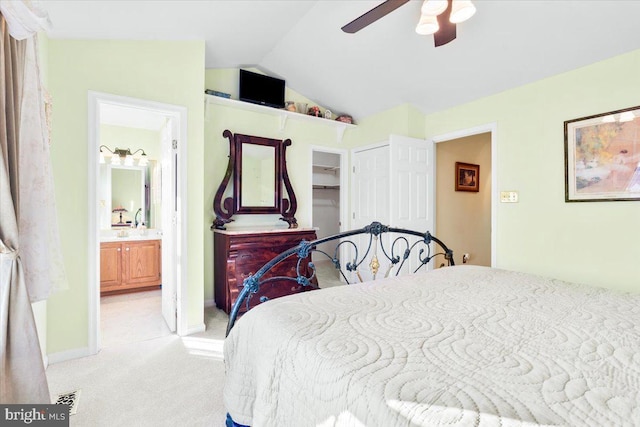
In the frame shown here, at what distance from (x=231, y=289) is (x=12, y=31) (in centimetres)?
251

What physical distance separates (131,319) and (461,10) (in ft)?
12.9

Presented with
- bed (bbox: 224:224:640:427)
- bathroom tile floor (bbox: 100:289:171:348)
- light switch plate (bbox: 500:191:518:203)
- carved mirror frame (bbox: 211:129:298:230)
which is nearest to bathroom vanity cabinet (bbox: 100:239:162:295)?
bathroom tile floor (bbox: 100:289:171:348)

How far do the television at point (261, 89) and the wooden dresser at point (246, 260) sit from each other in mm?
1684

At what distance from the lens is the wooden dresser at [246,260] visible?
10.3ft

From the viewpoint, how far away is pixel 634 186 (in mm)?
2402

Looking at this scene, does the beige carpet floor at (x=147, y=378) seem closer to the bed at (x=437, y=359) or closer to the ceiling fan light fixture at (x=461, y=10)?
the bed at (x=437, y=359)

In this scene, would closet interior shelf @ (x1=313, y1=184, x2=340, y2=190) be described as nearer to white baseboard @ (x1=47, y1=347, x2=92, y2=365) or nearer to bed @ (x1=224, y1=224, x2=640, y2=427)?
white baseboard @ (x1=47, y1=347, x2=92, y2=365)

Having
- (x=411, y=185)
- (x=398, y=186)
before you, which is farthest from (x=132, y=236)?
(x=411, y=185)

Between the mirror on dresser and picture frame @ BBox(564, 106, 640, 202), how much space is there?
505cm

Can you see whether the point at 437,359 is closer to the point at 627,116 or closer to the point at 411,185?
the point at 627,116

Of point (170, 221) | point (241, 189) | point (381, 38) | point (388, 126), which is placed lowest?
point (170, 221)

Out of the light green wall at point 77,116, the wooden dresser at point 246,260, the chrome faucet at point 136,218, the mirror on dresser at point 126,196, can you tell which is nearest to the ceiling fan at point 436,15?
the light green wall at point 77,116

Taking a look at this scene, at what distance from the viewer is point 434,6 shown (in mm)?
1809

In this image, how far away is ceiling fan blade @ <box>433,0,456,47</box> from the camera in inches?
79.5
